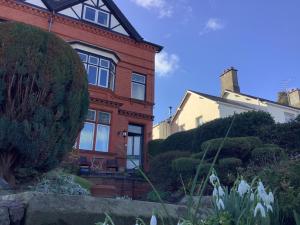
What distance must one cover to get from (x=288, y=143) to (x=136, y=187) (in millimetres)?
6276

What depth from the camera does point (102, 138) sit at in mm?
19344

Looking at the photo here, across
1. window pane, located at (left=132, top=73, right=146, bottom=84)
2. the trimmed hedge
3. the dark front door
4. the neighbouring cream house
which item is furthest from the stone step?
the neighbouring cream house

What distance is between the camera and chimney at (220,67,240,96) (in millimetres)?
31719

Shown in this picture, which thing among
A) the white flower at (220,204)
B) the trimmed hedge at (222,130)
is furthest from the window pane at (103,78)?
the white flower at (220,204)

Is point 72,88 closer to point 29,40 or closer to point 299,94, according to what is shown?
point 29,40

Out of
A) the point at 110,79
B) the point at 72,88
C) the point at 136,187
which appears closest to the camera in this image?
the point at 72,88

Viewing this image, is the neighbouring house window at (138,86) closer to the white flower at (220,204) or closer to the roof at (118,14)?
the roof at (118,14)

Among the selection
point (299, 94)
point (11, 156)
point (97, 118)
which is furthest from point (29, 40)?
point (299, 94)

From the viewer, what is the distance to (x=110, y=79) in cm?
2100

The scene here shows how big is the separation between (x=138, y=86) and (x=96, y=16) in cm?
529

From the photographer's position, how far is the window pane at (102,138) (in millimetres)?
19125

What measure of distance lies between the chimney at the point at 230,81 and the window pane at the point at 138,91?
1196cm

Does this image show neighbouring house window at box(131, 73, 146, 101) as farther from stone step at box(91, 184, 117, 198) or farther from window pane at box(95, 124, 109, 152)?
stone step at box(91, 184, 117, 198)

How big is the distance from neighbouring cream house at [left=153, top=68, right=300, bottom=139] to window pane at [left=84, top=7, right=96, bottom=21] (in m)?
11.8
